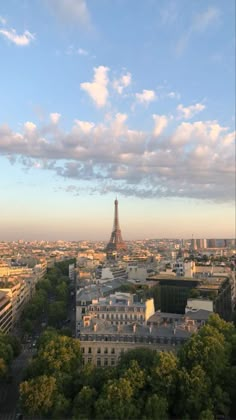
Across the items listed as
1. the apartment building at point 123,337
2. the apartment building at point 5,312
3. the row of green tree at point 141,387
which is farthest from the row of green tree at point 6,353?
the apartment building at point 5,312

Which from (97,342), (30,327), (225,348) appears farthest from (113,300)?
(225,348)

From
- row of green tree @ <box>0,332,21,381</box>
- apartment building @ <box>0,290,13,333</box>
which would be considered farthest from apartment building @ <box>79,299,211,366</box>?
apartment building @ <box>0,290,13,333</box>

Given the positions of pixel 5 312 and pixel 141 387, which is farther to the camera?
pixel 5 312

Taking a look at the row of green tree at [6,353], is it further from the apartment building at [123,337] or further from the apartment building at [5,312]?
the apartment building at [5,312]

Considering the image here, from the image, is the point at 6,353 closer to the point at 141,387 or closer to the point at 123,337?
the point at 123,337

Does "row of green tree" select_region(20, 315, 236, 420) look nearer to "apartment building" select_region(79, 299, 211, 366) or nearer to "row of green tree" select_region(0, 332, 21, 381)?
"row of green tree" select_region(0, 332, 21, 381)

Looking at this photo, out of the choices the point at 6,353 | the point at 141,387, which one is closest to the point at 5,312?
the point at 6,353

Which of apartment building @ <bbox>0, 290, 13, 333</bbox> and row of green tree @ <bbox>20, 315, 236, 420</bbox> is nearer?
row of green tree @ <bbox>20, 315, 236, 420</bbox>

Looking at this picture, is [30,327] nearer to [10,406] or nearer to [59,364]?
[10,406]

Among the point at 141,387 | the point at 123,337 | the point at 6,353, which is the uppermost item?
the point at 123,337
